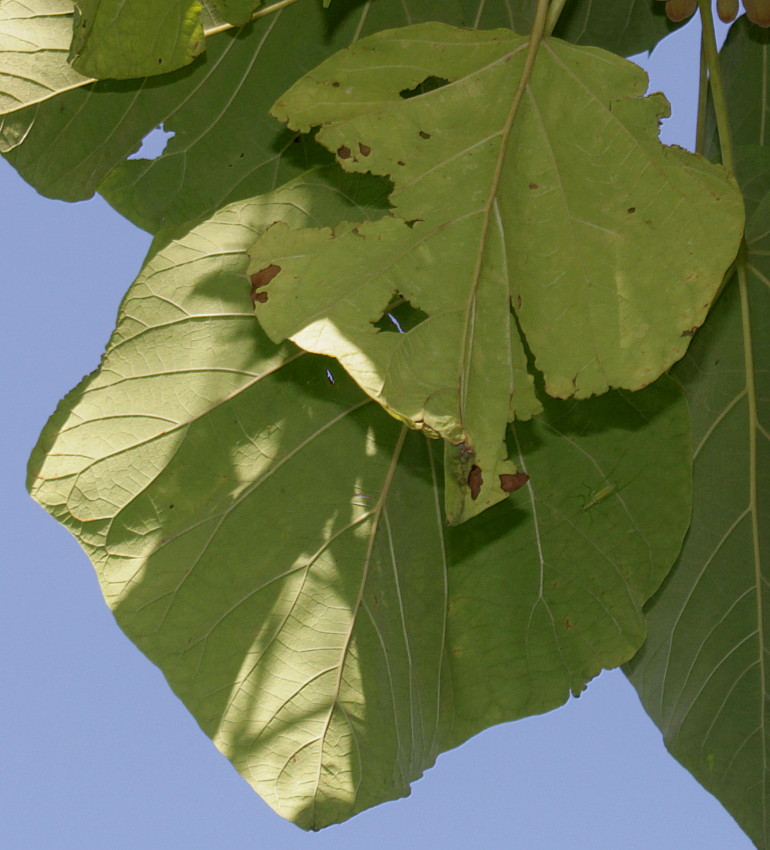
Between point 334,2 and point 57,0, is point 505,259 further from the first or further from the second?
point 57,0

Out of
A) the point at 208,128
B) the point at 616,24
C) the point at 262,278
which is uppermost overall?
the point at 208,128

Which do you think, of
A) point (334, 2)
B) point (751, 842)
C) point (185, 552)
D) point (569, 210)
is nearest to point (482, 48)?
point (569, 210)

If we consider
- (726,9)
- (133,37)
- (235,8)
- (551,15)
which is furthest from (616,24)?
(133,37)

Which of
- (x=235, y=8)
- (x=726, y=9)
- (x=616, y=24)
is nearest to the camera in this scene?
(x=235, y=8)

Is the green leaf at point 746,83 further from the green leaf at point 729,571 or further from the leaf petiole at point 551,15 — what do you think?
the leaf petiole at point 551,15

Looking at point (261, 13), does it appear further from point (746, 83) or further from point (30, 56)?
point (746, 83)

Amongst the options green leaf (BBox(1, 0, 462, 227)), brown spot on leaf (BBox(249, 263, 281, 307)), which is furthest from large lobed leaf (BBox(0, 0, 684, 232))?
brown spot on leaf (BBox(249, 263, 281, 307))

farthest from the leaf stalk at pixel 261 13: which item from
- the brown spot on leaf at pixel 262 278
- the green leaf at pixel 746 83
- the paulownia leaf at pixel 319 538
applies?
the green leaf at pixel 746 83
